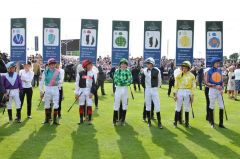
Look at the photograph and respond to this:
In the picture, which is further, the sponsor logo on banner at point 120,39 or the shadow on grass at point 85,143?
the sponsor logo on banner at point 120,39

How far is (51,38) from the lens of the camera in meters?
19.8

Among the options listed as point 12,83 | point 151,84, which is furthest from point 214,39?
point 12,83

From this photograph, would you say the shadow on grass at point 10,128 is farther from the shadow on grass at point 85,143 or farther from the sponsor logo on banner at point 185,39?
the sponsor logo on banner at point 185,39

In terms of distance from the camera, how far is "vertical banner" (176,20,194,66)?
1891 cm

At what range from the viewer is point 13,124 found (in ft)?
41.0

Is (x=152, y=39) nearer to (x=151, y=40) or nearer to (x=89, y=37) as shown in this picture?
(x=151, y=40)

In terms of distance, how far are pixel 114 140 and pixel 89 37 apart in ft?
34.5

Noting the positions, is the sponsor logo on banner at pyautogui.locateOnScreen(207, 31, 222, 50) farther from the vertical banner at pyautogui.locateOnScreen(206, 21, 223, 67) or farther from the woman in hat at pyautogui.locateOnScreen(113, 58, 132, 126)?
the woman in hat at pyautogui.locateOnScreen(113, 58, 132, 126)

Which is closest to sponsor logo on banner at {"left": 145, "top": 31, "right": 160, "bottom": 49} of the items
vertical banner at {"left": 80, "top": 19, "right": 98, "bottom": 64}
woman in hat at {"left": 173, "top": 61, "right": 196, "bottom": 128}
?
vertical banner at {"left": 80, "top": 19, "right": 98, "bottom": 64}

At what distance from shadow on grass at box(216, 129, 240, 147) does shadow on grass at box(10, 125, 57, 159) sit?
15.5 ft

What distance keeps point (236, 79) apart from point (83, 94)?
11.2 metres

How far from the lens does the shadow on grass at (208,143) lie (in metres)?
9.05

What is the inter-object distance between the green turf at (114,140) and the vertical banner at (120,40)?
710 cm

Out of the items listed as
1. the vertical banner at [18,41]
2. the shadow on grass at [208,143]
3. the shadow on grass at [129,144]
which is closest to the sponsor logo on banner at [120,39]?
the vertical banner at [18,41]
